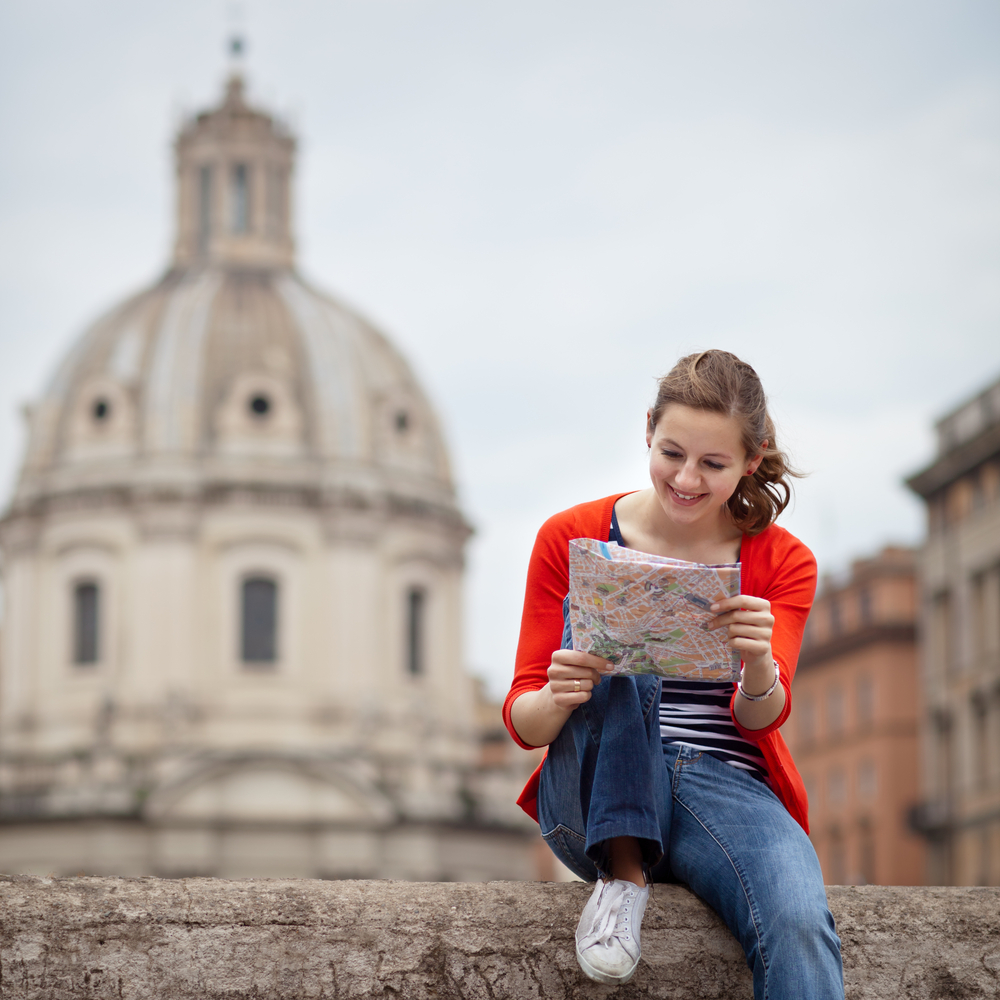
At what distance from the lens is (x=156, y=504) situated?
1932 inches

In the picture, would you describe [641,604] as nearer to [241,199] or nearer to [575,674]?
[575,674]

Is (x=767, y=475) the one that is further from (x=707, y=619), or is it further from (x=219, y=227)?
(x=219, y=227)

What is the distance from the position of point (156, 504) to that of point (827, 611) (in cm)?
2108

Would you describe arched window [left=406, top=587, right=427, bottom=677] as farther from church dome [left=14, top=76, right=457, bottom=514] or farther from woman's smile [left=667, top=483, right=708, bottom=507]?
woman's smile [left=667, top=483, right=708, bottom=507]

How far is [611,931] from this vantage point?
462 cm

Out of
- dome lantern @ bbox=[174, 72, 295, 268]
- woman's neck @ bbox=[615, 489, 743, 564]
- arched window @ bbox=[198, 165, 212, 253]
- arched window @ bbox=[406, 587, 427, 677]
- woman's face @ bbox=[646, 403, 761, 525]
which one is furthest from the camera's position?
arched window @ bbox=[198, 165, 212, 253]

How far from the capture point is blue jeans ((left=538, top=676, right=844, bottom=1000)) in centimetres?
448

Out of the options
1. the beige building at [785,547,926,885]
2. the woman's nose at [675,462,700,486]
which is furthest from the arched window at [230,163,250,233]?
the woman's nose at [675,462,700,486]

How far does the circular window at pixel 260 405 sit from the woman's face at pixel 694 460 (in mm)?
45933

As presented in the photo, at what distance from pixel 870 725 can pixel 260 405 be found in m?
19.3

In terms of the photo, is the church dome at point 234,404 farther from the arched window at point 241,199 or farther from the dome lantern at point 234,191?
the arched window at point 241,199

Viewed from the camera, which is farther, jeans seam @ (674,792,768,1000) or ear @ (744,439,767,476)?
ear @ (744,439,767,476)

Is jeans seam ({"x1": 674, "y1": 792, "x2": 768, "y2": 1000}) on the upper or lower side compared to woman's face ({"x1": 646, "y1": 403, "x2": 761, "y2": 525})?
lower

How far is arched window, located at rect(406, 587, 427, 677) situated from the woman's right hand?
153ft
